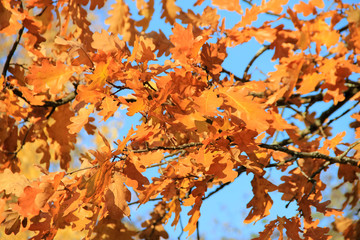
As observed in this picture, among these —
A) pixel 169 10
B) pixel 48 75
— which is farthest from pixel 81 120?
pixel 169 10

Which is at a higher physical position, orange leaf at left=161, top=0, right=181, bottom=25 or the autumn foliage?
orange leaf at left=161, top=0, right=181, bottom=25

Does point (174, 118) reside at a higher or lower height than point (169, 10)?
lower

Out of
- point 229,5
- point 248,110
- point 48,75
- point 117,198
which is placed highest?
point 229,5

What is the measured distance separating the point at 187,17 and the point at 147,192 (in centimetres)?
121

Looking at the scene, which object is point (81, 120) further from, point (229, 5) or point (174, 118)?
point (229, 5)

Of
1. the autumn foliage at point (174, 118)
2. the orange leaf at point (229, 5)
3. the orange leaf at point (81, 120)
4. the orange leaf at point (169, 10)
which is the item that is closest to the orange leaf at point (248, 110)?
the autumn foliage at point (174, 118)

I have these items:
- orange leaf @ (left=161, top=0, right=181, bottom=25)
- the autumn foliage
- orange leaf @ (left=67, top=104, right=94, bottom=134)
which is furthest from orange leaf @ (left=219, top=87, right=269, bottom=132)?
orange leaf @ (left=161, top=0, right=181, bottom=25)

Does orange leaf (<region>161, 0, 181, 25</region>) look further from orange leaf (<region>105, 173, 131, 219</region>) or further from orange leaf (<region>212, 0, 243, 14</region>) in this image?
orange leaf (<region>105, 173, 131, 219</region>)

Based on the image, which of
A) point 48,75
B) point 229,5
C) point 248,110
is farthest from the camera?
point 229,5

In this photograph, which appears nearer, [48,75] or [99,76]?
[99,76]

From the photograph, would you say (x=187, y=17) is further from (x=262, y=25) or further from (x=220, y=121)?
(x=220, y=121)

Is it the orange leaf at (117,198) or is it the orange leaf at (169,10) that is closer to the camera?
the orange leaf at (117,198)

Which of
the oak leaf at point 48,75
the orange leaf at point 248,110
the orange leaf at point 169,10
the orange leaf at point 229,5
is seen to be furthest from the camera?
the orange leaf at point 169,10

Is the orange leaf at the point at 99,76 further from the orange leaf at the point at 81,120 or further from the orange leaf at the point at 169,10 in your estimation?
the orange leaf at the point at 169,10
